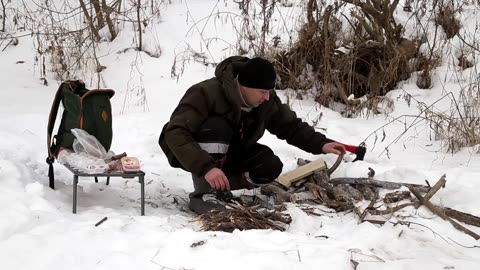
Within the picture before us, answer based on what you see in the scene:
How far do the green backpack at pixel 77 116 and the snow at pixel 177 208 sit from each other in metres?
0.19

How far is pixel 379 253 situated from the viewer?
6.31 ft

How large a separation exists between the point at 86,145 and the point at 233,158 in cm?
76

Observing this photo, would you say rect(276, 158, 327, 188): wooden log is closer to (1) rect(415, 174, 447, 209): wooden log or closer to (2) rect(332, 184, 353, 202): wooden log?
(2) rect(332, 184, 353, 202): wooden log

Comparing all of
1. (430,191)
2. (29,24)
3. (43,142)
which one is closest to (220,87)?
(430,191)

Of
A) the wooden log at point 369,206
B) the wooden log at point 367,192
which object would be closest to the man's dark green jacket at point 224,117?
the wooden log at point 367,192

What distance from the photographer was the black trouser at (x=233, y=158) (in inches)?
106

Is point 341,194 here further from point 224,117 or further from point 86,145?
point 86,145

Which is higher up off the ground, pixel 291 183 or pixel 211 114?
pixel 211 114

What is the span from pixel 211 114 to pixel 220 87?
14 cm

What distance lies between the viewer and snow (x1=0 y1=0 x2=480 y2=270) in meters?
1.85

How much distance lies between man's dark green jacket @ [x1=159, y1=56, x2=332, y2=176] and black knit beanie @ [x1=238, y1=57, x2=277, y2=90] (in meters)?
0.05

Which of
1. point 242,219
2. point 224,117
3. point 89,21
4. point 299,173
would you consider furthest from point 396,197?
point 89,21

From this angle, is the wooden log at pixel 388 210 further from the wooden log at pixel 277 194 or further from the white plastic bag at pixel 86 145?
the white plastic bag at pixel 86 145

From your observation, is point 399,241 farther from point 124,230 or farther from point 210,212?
point 124,230
